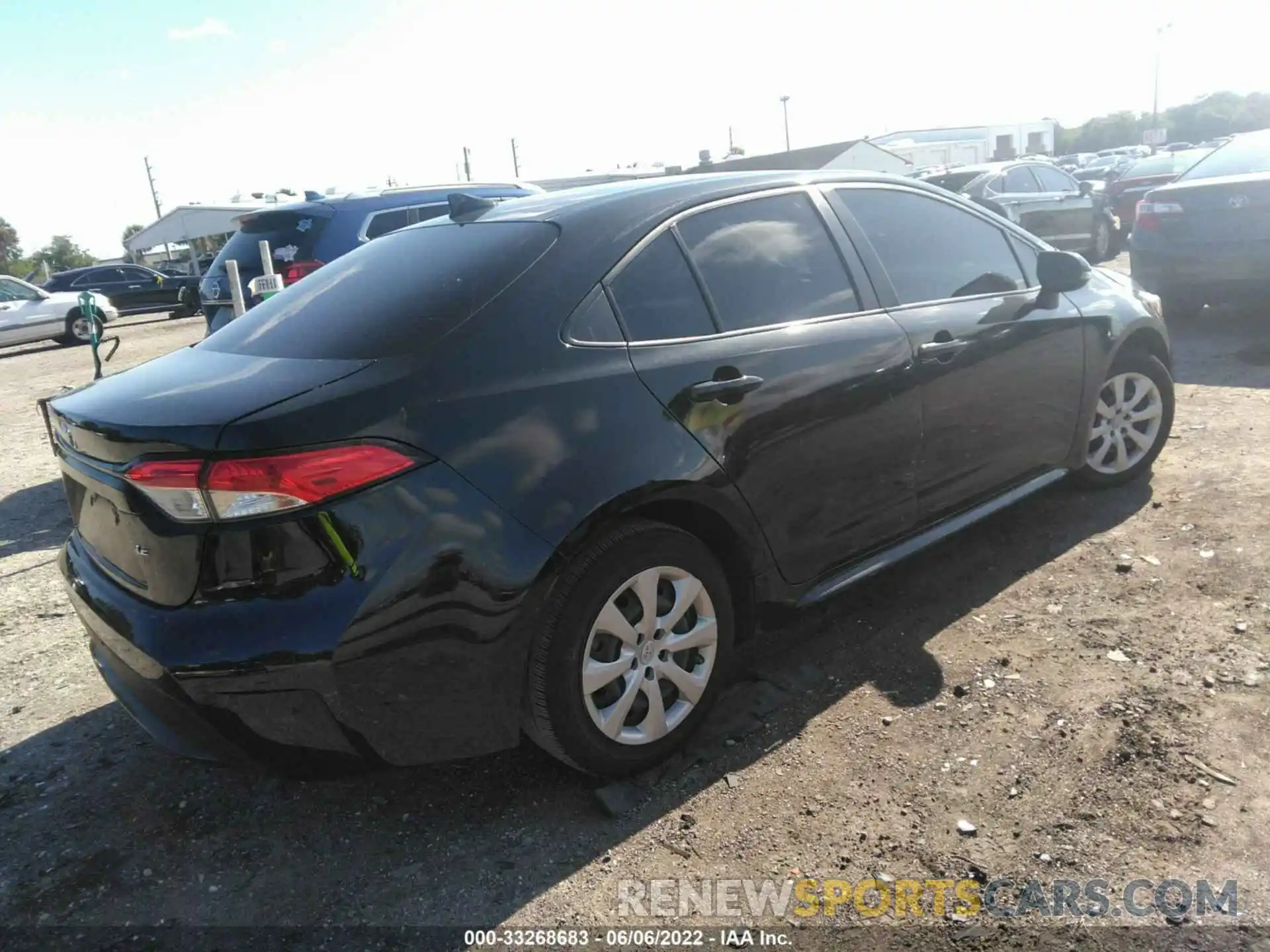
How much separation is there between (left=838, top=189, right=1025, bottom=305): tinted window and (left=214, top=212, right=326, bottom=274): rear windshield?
485 centimetres

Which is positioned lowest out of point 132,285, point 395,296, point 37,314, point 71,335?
point 71,335

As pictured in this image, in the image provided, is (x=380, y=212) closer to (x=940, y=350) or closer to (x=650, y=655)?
(x=940, y=350)

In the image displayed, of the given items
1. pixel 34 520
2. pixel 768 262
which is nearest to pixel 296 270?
pixel 34 520

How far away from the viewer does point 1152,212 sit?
8.30m

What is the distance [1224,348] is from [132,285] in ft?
82.6

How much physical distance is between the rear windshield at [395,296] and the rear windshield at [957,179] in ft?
38.5

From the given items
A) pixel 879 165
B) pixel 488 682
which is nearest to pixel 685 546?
pixel 488 682

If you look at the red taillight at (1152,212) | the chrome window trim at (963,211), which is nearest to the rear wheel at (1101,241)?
the red taillight at (1152,212)

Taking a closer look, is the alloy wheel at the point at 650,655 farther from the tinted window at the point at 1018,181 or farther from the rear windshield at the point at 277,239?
the tinted window at the point at 1018,181

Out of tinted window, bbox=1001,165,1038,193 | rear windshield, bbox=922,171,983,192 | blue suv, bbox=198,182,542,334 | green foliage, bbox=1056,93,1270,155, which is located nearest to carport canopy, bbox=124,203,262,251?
rear windshield, bbox=922,171,983,192

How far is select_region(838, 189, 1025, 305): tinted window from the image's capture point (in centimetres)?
362

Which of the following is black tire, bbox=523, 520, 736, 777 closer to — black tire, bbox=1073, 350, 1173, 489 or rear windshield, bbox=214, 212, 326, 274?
black tire, bbox=1073, 350, 1173, 489

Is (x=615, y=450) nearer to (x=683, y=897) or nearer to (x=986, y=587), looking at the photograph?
(x=683, y=897)

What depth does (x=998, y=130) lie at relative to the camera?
52.3m
